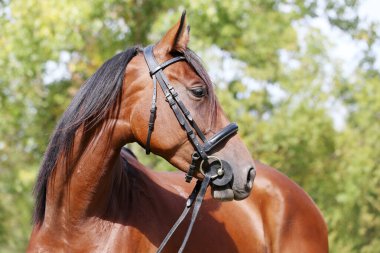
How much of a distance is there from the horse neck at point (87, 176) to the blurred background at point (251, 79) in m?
6.79

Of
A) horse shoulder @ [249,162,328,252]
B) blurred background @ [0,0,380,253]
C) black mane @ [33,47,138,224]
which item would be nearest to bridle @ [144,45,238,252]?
→ black mane @ [33,47,138,224]

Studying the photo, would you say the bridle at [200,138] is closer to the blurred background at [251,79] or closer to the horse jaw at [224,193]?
the horse jaw at [224,193]

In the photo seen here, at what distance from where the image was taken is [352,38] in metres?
15.3

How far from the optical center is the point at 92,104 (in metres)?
4.02

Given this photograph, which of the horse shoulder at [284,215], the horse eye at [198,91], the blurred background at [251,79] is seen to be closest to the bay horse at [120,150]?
the horse eye at [198,91]

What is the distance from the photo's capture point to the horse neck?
4.05 metres

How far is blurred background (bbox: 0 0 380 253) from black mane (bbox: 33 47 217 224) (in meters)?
6.64

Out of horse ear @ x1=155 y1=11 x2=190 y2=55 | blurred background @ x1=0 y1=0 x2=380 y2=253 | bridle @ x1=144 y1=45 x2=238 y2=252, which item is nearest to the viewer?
bridle @ x1=144 y1=45 x2=238 y2=252

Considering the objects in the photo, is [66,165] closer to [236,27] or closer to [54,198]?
[54,198]

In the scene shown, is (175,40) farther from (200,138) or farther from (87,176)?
(87,176)

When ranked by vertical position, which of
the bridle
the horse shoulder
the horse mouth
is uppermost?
the bridle

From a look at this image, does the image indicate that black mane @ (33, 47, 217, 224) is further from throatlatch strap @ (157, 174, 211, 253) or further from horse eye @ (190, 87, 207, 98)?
throatlatch strap @ (157, 174, 211, 253)

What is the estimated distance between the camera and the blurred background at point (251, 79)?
11336 millimetres

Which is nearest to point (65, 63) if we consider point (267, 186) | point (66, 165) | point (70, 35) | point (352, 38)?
point (70, 35)
